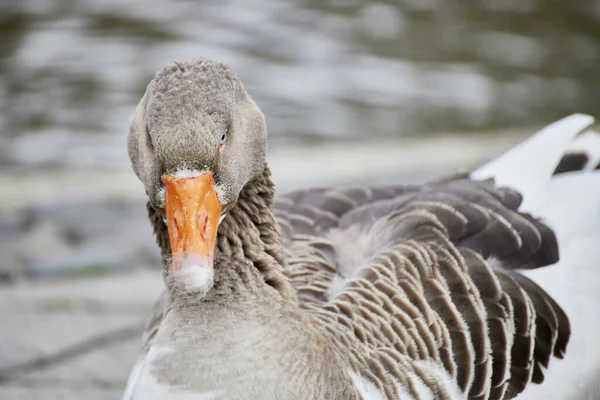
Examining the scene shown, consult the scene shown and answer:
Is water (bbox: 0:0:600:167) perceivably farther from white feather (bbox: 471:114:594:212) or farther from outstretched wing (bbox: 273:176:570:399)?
outstretched wing (bbox: 273:176:570:399)

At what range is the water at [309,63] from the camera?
1121cm

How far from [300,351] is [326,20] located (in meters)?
10.6

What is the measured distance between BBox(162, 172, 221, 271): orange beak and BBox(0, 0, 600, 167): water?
264 inches

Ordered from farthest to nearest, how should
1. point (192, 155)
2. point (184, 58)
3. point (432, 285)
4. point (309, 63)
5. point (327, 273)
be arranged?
1. point (309, 63)
2. point (184, 58)
3. point (327, 273)
4. point (432, 285)
5. point (192, 155)

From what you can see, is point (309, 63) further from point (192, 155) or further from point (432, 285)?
point (192, 155)

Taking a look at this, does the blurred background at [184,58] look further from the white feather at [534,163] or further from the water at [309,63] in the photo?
the white feather at [534,163]

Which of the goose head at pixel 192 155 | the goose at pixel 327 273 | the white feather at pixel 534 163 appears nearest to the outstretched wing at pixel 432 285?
the goose at pixel 327 273

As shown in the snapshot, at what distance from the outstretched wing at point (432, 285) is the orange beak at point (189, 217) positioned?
2.81ft

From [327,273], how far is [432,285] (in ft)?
1.63

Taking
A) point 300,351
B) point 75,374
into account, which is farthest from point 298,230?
point 75,374

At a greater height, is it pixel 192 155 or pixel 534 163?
pixel 192 155

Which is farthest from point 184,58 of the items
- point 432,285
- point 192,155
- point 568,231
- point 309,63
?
point 192,155

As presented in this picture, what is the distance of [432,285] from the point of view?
14.2ft

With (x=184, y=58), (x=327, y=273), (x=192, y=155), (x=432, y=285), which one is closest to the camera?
(x=192, y=155)
